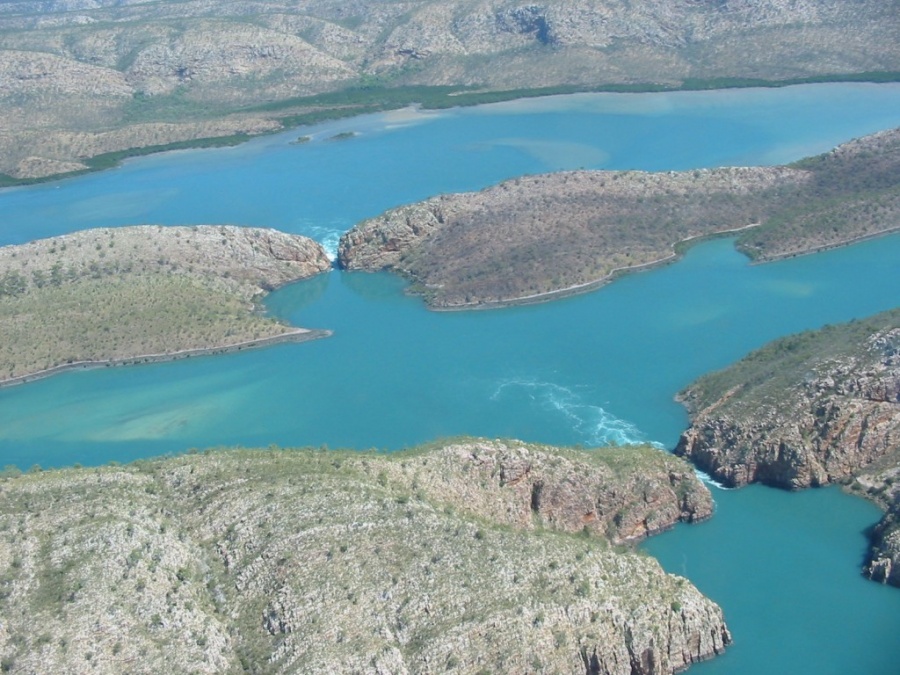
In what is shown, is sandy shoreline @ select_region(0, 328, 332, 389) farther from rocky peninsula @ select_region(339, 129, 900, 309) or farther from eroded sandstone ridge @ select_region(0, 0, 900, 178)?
eroded sandstone ridge @ select_region(0, 0, 900, 178)

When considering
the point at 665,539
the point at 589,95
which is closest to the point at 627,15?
the point at 589,95

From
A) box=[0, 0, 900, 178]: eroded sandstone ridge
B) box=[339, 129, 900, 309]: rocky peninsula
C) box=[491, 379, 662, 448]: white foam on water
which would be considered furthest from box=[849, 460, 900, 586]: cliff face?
box=[0, 0, 900, 178]: eroded sandstone ridge

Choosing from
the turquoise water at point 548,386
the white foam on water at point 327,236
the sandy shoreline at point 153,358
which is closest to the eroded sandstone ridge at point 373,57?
the turquoise water at point 548,386

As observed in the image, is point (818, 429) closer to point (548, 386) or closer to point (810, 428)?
point (810, 428)

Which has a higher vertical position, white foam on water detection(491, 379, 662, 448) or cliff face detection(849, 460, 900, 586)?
cliff face detection(849, 460, 900, 586)

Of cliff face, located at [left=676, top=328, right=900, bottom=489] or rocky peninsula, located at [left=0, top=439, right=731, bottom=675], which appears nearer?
rocky peninsula, located at [left=0, top=439, right=731, bottom=675]

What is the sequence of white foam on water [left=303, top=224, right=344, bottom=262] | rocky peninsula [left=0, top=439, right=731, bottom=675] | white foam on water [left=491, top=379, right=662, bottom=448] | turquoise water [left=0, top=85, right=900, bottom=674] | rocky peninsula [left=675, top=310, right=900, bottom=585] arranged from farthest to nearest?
white foam on water [left=303, top=224, right=344, bottom=262]
white foam on water [left=491, top=379, right=662, bottom=448]
rocky peninsula [left=675, top=310, right=900, bottom=585]
turquoise water [left=0, top=85, right=900, bottom=674]
rocky peninsula [left=0, top=439, right=731, bottom=675]

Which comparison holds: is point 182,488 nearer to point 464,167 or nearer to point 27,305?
point 27,305
